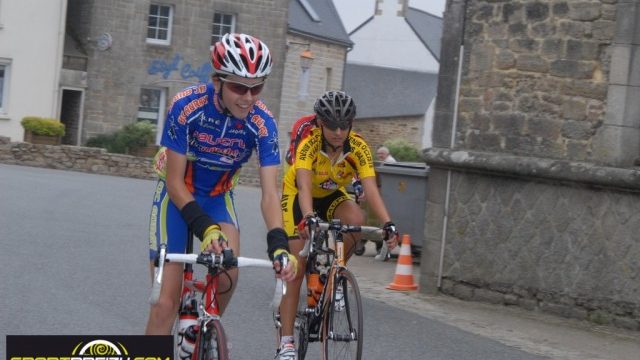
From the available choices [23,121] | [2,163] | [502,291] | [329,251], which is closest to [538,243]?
[502,291]

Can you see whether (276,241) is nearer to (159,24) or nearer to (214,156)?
(214,156)

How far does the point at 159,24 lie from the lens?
46.2 metres

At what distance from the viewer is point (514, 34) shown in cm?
1296

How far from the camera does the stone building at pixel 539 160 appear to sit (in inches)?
465

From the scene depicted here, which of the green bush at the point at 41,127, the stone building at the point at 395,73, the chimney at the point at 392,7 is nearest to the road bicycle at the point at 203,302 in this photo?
the green bush at the point at 41,127

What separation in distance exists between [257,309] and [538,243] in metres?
3.06

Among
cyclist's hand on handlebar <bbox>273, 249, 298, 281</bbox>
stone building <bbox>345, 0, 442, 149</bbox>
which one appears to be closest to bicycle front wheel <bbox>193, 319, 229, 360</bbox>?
cyclist's hand on handlebar <bbox>273, 249, 298, 281</bbox>

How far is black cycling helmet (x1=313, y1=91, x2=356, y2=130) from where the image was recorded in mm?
7875

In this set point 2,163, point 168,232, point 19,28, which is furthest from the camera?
point 19,28

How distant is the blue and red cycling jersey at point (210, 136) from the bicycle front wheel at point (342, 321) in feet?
4.29

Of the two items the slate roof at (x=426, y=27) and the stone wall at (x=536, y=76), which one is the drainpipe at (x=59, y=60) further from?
the slate roof at (x=426, y=27)

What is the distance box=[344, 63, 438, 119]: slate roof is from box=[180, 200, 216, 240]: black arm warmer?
5729 cm

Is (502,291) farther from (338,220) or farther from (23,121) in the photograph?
(23,121)

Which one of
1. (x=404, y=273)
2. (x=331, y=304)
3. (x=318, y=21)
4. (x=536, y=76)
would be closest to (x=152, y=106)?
(x=318, y=21)
